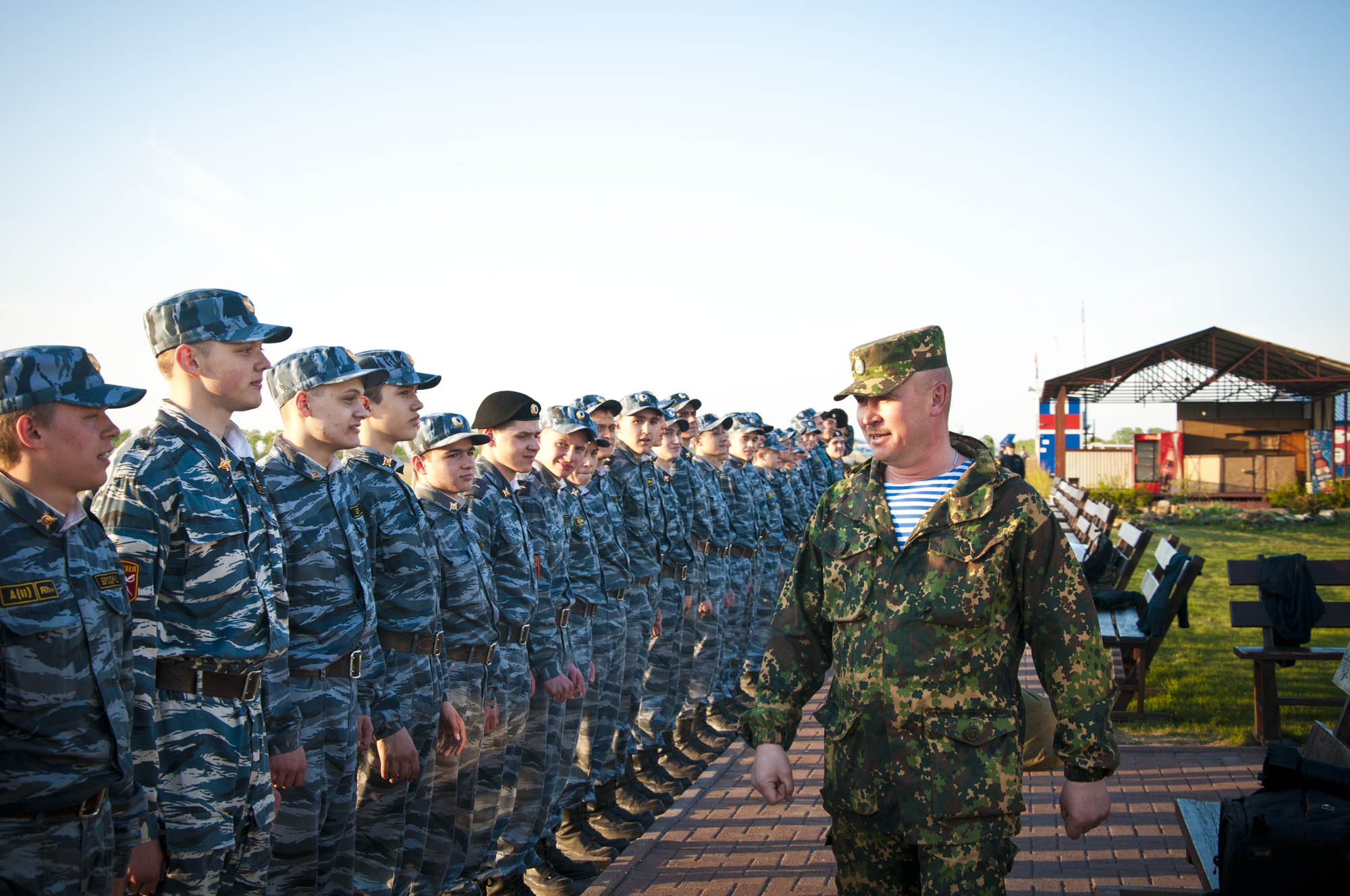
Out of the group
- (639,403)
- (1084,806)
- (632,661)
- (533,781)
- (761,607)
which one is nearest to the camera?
(1084,806)

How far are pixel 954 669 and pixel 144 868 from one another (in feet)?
7.40

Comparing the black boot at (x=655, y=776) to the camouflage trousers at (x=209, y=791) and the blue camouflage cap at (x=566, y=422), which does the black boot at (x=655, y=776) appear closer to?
the blue camouflage cap at (x=566, y=422)

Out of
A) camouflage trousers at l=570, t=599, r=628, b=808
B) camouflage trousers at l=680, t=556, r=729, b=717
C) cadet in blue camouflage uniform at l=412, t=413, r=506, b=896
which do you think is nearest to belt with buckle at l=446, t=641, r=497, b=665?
cadet in blue camouflage uniform at l=412, t=413, r=506, b=896

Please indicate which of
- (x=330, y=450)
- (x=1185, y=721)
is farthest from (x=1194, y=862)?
(x=1185, y=721)

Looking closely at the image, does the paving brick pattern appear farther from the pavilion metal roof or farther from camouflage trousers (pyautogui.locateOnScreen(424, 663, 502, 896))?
the pavilion metal roof

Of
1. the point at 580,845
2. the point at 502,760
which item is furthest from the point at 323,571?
the point at 580,845

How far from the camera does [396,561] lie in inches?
154

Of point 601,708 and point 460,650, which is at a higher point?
point 460,650

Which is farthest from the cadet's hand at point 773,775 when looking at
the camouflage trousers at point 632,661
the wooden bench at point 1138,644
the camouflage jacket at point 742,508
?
the camouflage jacket at point 742,508

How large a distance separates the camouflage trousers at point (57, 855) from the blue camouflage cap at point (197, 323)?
1377 mm

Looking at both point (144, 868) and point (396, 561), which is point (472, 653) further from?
point (144, 868)

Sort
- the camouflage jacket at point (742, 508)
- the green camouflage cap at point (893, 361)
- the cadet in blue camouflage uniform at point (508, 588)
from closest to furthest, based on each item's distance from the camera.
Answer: the green camouflage cap at point (893, 361)
the cadet in blue camouflage uniform at point (508, 588)
the camouflage jacket at point (742, 508)

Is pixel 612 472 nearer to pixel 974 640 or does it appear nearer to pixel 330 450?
pixel 330 450

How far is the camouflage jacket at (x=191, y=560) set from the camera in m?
2.72
